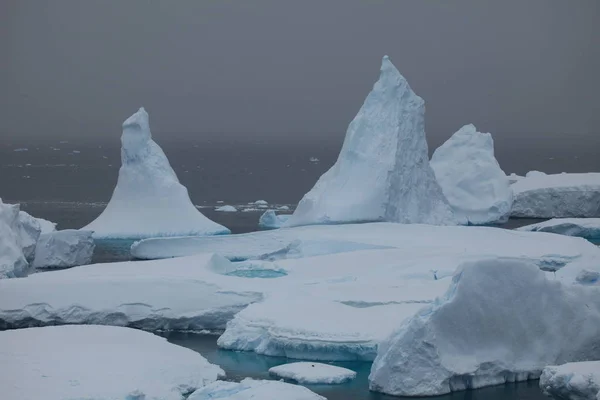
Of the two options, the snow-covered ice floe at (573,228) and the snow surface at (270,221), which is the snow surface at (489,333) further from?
the snow surface at (270,221)

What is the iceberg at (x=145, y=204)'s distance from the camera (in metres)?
24.8

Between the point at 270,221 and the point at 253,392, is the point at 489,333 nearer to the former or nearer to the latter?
the point at 253,392

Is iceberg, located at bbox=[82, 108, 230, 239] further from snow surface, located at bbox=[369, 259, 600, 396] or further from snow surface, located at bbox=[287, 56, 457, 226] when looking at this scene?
snow surface, located at bbox=[369, 259, 600, 396]

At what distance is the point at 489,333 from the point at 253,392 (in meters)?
3.24

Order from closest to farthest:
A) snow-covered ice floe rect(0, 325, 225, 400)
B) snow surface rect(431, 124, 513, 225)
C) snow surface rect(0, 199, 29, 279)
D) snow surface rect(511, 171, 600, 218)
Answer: snow-covered ice floe rect(0, 325, 225, 400)
snow surface rect(0, 199, 29, 279)
snow surface rect(431, 124, 513, 225)
snow surface rect(511, 171, 600, 218)

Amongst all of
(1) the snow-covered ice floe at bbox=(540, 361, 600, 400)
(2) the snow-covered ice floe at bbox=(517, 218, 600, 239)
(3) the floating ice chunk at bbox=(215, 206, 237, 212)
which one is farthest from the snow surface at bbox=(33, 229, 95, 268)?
(3) the floating ice chunk at bbox=(215, 206, 237, 212)

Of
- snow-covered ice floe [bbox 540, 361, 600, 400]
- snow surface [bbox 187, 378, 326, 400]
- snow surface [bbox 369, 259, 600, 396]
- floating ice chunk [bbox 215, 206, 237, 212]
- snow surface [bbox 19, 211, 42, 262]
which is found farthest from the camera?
floating ice chunk [bbox 215, 206, 237, 212]

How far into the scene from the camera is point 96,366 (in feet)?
39.0

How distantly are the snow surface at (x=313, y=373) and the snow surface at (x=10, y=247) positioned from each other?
6821mm

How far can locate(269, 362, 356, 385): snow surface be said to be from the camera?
475 inches

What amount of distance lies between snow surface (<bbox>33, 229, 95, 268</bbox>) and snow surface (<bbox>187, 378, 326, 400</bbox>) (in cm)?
1023

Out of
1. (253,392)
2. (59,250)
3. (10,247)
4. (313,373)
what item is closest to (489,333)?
(313,373)

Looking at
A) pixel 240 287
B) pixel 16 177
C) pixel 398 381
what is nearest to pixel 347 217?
pixel 240 287

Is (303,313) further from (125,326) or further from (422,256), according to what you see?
(422,256)
